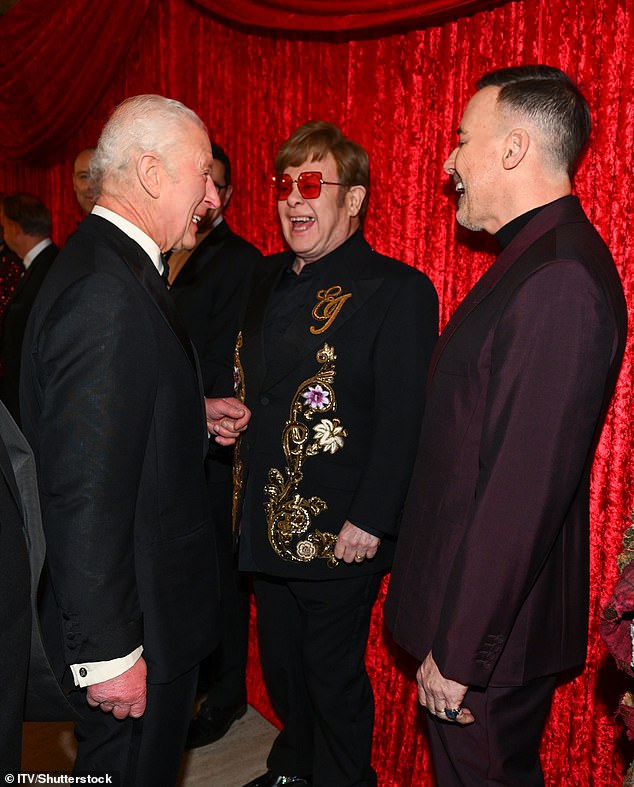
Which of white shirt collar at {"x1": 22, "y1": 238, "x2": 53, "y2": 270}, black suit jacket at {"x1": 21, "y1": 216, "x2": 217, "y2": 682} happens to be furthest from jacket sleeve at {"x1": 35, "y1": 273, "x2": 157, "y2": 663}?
white shirt collar at {"x1": 22, "y1": 238, "x2": 53, "y2": 270}

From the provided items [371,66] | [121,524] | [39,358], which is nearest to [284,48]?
[371,66]

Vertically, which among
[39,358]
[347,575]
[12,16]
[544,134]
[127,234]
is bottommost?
[347,575]

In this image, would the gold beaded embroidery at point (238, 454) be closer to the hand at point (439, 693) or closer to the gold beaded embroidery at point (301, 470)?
the gold beaded embroidery at point (301, 470)

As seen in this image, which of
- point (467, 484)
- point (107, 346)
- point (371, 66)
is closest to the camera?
point (107, 346)

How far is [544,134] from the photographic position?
166 cm

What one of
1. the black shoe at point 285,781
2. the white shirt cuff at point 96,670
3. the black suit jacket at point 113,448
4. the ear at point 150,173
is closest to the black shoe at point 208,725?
the black shoe at point 285,781

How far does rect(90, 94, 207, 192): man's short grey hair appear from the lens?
1.69m

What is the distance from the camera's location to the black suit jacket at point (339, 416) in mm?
2150

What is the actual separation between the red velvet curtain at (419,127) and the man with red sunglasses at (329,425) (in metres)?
0.18

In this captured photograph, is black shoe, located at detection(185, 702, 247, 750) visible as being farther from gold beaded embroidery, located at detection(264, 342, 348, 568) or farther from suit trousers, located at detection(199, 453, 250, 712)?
gold beaded embroidery, located at detection(264, 342, 348, 568)

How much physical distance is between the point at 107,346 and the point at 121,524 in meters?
0.33

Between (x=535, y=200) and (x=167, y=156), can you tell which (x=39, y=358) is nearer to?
(x=167, y=156)

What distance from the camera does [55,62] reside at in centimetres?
425

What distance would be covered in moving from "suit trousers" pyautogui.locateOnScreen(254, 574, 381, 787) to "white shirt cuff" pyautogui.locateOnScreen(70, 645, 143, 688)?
0.80m
